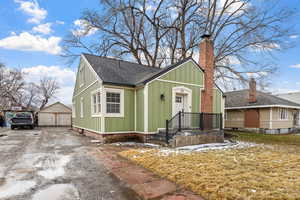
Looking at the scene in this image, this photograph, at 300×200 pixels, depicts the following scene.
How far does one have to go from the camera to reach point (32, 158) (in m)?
5.43

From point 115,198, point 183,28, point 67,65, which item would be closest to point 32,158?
point 115,198

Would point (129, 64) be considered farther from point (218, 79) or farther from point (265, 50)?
point (265, 50)

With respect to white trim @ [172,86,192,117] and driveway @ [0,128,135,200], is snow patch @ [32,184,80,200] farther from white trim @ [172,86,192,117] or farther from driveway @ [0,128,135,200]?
white trim @ [172,86,192,117]

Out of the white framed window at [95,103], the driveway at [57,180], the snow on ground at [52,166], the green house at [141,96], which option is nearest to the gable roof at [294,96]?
the green house at [141,96]

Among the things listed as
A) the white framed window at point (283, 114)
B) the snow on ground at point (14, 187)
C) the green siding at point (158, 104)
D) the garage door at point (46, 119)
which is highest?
the green siding at point (158, 104)

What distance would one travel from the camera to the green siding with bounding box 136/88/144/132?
841 cm

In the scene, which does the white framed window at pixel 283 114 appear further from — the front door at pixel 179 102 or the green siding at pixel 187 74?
the front door at pixel 179 102

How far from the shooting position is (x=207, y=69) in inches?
392

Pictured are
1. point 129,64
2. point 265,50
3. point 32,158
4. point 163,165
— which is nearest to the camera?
point 163,165

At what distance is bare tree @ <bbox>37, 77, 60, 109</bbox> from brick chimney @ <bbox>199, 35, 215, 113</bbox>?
35794mm

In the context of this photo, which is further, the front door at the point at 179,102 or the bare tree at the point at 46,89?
the bare tree at the point at 46,89

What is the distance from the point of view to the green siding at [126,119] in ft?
27.5

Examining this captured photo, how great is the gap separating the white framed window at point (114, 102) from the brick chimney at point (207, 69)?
4.70 m

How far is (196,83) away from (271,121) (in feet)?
33.2
